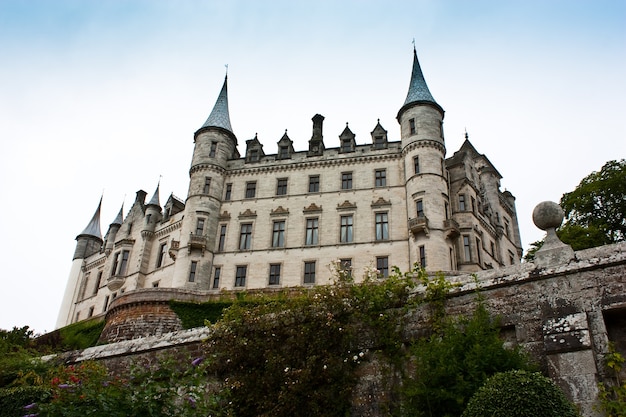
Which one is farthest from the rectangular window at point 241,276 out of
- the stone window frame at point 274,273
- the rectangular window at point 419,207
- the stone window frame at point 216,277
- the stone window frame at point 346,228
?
the rectangular window at point 419,207

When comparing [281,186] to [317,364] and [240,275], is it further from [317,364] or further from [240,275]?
[317,364]

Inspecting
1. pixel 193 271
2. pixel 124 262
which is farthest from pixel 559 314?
pixel 124 262

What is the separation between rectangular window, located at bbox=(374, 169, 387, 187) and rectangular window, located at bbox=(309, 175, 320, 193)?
14.2 feet

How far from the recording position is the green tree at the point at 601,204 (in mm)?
36438

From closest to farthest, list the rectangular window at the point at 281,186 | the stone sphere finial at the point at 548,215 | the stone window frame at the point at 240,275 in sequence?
the stone sphere finial at the point at 548,215 → the stone window frame at the point at 240,275 → the rectangular window at the point at 281,186

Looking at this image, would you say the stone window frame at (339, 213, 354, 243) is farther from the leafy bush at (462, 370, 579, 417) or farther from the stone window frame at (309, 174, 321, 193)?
the leafy bush at (462, 370, 579, 417)

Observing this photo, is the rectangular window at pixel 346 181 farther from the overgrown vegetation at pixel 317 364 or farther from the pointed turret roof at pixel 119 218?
the overgrown vegetation at pixel 317 364

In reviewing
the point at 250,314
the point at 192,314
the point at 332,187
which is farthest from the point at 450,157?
the point at 250,314

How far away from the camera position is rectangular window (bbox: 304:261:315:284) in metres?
38.9

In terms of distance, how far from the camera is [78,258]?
192ft

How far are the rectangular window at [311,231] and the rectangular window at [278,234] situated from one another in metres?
1.74

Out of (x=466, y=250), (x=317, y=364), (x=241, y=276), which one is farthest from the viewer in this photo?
(x=241, y=276)

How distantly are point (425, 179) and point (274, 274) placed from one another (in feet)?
39.8

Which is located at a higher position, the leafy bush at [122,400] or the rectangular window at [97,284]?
the rectangular window at [97,284]
